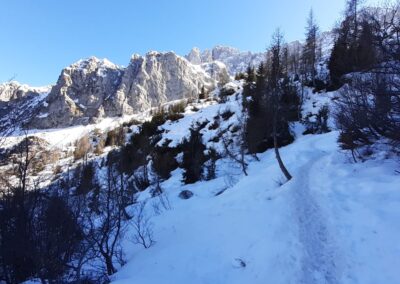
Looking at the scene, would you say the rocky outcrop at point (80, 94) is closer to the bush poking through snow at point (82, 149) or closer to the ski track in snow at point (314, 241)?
→ the bush poking through snow at point (82, 149)

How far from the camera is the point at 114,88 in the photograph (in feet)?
313

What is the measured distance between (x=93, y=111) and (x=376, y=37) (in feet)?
293

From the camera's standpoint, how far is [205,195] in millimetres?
16969

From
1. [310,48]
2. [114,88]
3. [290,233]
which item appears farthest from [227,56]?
[290,233]

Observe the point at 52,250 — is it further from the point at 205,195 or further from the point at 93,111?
the point at 93,111

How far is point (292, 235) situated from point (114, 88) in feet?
309

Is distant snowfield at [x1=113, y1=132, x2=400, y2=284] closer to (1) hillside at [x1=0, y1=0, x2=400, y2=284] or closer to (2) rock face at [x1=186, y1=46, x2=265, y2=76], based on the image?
(1) hillside at [x1=0, y1=0, x2=400, y2=284]

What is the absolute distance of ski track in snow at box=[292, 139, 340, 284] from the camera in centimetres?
636

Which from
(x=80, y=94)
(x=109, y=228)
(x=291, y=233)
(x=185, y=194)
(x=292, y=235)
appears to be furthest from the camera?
(x=80, y=94)

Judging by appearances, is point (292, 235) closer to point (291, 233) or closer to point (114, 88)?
point (291, 233)

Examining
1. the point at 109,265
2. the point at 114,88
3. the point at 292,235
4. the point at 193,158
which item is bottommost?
the point at 109,265

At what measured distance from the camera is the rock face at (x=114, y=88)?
87938mm

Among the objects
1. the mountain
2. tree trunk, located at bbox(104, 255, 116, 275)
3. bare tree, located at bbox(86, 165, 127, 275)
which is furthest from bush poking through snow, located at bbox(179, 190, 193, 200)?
the mountain

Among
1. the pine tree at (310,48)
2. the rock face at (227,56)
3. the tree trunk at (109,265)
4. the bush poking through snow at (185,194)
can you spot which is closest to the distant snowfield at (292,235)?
the tree trunk at (109,265)
